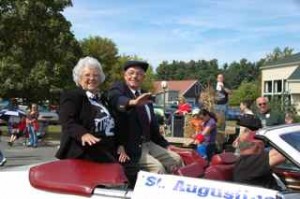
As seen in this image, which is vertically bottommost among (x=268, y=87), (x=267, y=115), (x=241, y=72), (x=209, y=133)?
(x=209, y=133)

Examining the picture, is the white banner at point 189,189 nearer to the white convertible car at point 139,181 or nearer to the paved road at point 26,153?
the white convertible car at point 139,181

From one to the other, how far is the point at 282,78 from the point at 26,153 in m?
40.2

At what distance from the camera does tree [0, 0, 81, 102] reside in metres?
30.0

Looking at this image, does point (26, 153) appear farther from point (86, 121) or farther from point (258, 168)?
point (258, 168)

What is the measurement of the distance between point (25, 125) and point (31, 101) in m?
7.58

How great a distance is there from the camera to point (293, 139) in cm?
471

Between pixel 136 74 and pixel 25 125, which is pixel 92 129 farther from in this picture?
pixel 25 125

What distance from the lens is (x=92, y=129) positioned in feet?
14.8

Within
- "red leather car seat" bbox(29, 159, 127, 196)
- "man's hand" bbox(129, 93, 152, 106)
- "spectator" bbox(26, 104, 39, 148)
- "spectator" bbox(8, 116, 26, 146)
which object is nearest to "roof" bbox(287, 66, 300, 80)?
"spectator" bbox(8, 116, 26, 146)

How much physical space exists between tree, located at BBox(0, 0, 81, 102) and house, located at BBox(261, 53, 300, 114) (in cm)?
2325

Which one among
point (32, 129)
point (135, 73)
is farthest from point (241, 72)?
point (135, 73)

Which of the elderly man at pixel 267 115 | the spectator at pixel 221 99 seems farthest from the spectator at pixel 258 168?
the spectator at pixel 221 99

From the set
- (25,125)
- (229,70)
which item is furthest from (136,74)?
(229,70)

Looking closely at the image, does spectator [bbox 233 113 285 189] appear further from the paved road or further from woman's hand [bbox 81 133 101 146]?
the paved road
